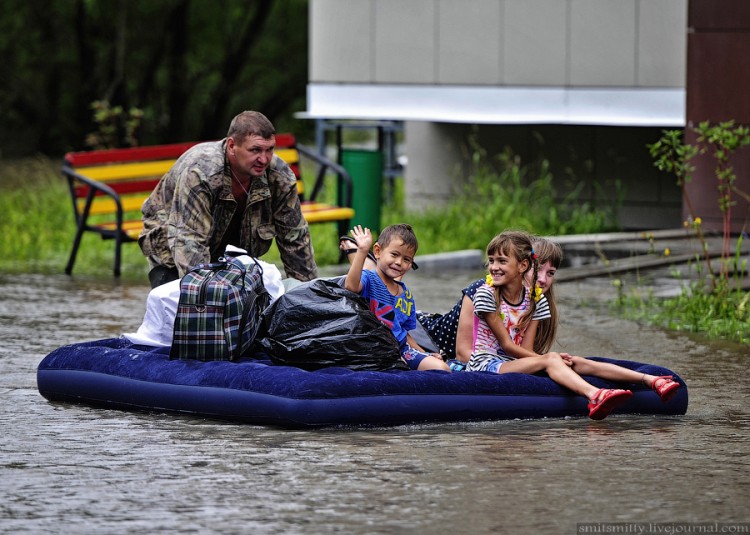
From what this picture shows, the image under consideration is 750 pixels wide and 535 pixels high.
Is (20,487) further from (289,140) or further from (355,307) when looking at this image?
(289,140)

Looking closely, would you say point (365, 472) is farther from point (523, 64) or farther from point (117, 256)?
point (523, 64)

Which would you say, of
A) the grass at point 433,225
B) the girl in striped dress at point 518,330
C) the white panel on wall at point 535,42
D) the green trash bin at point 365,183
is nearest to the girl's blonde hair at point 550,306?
the girl in striped dress at point 518,330

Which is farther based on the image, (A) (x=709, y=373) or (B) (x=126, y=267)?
(B) (x=126, y=267)

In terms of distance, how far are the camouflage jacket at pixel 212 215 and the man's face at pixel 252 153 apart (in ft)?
0.39

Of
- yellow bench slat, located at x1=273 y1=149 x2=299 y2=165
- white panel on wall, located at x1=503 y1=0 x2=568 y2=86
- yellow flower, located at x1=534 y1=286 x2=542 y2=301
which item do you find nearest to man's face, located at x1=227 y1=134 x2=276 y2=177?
yellow flower, located at x1=534 y1=286 x2=542 y2=301

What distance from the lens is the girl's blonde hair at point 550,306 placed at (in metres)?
7.55

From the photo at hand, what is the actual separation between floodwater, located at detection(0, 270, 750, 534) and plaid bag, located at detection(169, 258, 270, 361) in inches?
16.8

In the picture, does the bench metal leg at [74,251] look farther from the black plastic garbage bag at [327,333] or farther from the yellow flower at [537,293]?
the yellow flower at [537,293]

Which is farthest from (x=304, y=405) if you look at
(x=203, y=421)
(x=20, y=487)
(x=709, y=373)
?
(x=709, y=373)

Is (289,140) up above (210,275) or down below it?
A: above

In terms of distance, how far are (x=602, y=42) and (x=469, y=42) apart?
5.02 ft

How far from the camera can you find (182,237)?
309 inches

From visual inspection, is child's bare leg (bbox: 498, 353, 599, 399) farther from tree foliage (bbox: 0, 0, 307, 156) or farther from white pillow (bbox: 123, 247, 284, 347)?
tree foliage (bbox: 0, 0, 307, 156)

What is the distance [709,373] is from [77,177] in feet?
20.9
